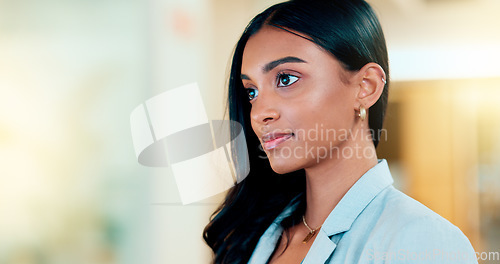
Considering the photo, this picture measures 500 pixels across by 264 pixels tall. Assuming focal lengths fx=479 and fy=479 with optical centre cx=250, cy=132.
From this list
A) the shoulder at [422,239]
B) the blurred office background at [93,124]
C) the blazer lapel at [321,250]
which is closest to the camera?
the shoulder at [422,239]

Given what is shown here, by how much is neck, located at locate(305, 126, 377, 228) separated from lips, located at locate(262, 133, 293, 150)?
3.2 inches

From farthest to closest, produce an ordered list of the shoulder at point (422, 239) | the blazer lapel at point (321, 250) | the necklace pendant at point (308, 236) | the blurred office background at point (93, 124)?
the blurred office background at point (93, 124) < the necklace pendant at point (308, 236) < the blazer lapel at point (321, 250) < the shoulder at point (422, 239)

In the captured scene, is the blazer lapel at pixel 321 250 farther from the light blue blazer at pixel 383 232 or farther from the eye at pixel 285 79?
the eye at pixel 285 79

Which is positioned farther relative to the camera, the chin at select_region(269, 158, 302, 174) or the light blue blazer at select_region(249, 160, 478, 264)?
the chin at select_region(269, 158, 302, 174)

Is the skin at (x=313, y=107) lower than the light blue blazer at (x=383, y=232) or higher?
higher

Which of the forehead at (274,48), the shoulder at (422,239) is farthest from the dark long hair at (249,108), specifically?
the shoulder at (422,239)

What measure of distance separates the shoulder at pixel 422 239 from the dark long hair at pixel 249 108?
0.24 m

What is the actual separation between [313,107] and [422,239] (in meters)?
0.28

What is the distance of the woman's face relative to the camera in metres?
0.81

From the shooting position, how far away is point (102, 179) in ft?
5.05

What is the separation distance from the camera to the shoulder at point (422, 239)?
0.66m

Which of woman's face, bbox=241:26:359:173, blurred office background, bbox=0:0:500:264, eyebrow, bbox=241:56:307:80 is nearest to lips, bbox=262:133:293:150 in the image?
woman's face, bbox=241:26:359:173

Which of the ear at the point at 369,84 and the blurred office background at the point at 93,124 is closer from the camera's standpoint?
the ear at the point at 369,84

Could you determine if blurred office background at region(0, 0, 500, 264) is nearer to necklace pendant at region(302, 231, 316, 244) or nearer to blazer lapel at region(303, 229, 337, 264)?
necklace pendant at region(302, 231, 316, 244)
